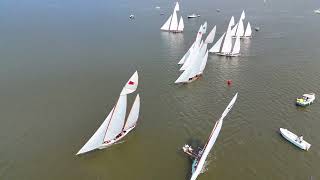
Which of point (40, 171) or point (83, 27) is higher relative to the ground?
point (83, 27)

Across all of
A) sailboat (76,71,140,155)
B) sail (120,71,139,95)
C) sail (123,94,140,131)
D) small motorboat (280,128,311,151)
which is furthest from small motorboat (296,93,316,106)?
sail (120,71,139,95)

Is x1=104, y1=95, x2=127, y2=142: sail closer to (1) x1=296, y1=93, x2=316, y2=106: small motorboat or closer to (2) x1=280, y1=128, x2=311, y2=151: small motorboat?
(2) x1=280, y1=128, x2=311, y2=151: small motorboat

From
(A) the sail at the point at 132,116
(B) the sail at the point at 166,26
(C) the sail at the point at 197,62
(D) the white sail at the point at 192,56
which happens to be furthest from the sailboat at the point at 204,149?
(B) the sail at the point at 166,26

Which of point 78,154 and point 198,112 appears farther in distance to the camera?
point 198,112

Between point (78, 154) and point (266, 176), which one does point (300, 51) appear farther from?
point (78, 154)

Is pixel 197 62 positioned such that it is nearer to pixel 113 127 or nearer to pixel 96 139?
pixel 113 127

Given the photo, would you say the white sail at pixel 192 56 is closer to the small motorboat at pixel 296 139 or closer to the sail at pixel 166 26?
the small motorboat at pixel 296 139

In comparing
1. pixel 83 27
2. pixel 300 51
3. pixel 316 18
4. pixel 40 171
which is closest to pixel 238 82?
pixel 300 51
